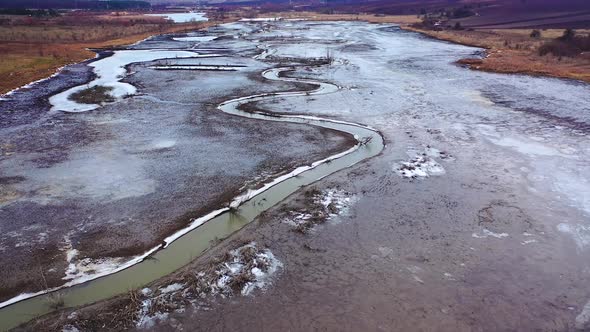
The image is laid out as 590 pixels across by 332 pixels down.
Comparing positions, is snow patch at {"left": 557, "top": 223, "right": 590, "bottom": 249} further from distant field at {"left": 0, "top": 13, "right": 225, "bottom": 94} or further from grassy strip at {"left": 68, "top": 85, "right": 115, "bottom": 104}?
distant field at {"left": 0, "top": 13, "right": 225, "bottom": 94}

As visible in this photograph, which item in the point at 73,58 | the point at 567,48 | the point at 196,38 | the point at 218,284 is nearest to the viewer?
the point at 218,284

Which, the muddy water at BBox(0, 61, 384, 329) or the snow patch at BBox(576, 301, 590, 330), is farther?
the muddy water at BBox(0, 61, 384, 329)

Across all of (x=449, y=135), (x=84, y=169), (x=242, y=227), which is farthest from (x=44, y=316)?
(x=449, y=135)

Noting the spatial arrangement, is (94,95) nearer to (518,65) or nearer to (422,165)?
(422,165)

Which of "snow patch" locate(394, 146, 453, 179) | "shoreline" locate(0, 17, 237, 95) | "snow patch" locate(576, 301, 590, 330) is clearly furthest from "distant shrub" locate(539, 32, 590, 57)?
"shoreline" locate(0, 17, 237, 95)

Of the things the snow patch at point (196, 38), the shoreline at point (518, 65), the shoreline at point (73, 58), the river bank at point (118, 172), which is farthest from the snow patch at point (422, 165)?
the snow patch at point (196, 38)

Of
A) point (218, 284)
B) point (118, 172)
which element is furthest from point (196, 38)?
point (218, 284)

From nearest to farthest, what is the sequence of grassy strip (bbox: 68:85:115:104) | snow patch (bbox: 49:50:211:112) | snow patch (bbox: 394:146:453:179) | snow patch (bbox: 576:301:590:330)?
1. snow patch (bbox: 576:301:590:330)
2. snow patch (bbox: 394:146:453:179)
3. snow patch (bbox: 49:50:211:112)
4. grassy strip (bbox: 68:85:115:104)
